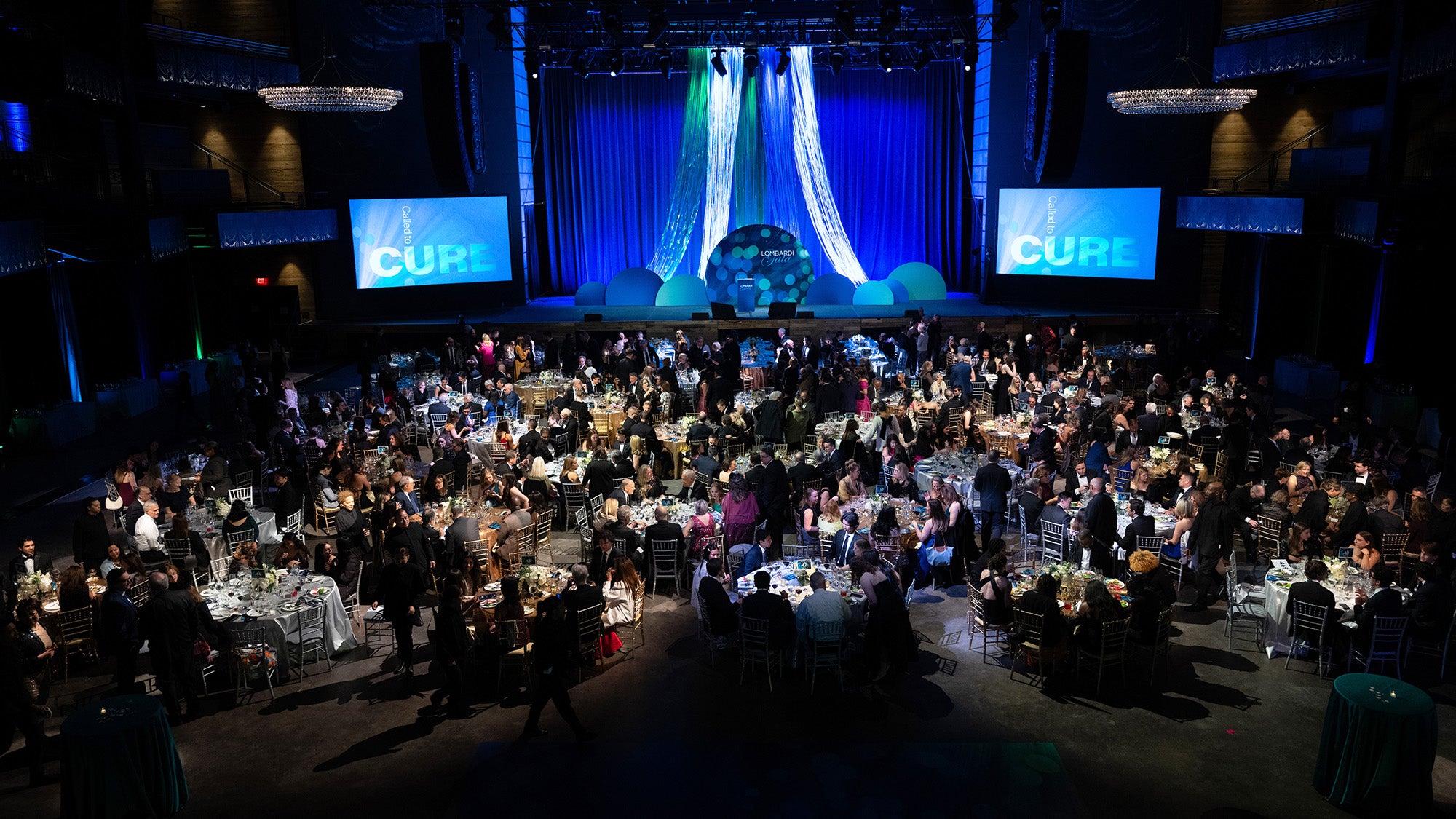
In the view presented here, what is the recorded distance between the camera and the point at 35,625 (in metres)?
8.78

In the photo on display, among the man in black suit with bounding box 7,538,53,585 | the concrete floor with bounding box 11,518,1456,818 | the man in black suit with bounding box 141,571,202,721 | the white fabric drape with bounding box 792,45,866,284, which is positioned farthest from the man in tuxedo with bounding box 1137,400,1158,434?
the white fabric drape with bounding box 792,45,866,284

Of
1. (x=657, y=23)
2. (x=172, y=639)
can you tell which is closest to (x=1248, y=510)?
(x=172, y=639)

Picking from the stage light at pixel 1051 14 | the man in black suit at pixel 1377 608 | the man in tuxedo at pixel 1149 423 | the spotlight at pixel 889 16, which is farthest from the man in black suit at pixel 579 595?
the stage light at pixel 1051 14

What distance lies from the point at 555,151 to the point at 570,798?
74.8ft

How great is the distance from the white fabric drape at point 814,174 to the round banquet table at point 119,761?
71.0 feet

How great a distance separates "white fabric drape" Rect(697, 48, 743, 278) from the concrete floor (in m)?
19.0

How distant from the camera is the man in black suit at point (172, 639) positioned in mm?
8422

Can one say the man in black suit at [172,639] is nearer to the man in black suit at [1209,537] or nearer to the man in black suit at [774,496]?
the man in black suit at [774,496]

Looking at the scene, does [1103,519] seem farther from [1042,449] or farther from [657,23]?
[657,23]

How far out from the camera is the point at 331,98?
18.6m

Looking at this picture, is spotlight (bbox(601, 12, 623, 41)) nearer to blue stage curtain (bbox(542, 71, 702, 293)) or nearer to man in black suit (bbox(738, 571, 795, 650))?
blue stage curtain (bbox(542, 71, 702, 293))

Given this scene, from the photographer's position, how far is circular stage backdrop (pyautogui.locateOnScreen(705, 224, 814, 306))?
25203 millimetres

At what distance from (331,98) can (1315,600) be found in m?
16.6

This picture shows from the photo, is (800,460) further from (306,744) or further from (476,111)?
(476,111)
